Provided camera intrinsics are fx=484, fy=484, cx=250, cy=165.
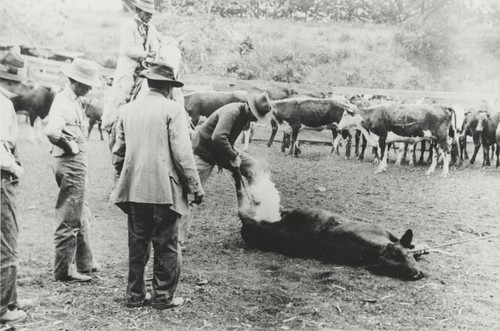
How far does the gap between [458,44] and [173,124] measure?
942 centimetres

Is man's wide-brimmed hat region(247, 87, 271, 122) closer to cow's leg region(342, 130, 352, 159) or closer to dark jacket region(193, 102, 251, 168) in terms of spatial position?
dark jacket region(193, 102, 251, 168)

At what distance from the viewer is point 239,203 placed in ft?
20.7

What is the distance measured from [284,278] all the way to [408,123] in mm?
8570

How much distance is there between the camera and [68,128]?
14.9 ft

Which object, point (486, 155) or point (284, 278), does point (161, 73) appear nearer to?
point (284, 278)

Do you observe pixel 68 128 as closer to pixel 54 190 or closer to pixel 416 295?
pixel 416 295

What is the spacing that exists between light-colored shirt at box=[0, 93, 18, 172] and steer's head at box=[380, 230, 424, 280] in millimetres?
3561

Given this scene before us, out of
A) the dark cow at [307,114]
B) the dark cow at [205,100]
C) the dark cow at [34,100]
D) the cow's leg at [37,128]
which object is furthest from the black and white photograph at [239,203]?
the dark cow at [34,100]

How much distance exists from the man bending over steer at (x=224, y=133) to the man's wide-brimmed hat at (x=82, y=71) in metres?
1.64

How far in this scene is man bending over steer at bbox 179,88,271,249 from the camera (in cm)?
577

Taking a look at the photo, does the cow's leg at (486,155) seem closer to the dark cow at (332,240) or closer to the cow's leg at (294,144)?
the cow's leg at (294,144)

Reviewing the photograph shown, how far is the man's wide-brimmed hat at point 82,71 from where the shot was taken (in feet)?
14.9

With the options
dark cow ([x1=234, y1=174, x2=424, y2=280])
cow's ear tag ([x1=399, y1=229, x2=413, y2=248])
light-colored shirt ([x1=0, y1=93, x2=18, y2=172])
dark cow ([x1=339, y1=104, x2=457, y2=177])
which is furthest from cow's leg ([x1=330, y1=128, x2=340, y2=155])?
light-colored shirt ([x1=0, y1=93, x2=18, y2=172])

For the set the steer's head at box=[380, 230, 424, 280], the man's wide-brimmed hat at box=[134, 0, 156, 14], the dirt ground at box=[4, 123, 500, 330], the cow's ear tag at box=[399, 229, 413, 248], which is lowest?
the dirt ground at box=[4, 123, 500, 330]
